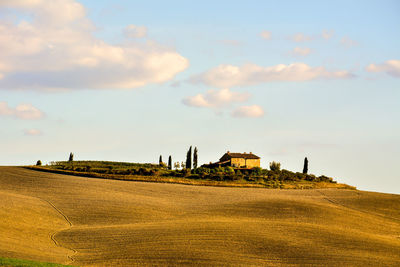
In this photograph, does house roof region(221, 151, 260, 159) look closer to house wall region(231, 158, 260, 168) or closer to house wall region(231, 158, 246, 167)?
house wall region(231, 158, 260, 168)

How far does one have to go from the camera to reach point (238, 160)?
109 meters


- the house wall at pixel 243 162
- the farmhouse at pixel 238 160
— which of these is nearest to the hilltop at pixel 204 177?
the farmhouse at pixel 238 160

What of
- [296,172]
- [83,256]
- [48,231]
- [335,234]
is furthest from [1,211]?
[296,172]

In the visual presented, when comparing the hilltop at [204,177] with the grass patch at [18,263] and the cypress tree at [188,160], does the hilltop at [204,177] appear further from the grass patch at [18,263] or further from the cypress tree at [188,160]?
the grass patch at [18,263]

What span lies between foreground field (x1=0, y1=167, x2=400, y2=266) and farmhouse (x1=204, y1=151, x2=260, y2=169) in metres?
33.5

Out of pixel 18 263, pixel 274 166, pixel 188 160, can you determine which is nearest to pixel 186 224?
pixel 18 263

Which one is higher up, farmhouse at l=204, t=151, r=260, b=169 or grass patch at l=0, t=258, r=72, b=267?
farmhouse at l=204, t=151, r=260, b=169

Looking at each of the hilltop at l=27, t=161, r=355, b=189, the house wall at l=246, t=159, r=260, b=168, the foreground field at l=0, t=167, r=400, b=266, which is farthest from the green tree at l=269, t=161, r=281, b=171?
the foreground field at l=0, t=167, r=400, b=266

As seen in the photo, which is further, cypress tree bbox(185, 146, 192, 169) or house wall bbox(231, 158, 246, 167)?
house wall bbox(231, 158, 246, 167)

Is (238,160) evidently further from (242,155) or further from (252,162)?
(252,162)

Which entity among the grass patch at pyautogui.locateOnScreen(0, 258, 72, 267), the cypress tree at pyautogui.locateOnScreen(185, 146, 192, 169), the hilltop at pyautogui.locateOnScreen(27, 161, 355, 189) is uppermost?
the cypress tree at pyautogui.locateOnScreen(185, 146, 192, 169)

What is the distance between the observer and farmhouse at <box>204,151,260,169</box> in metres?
108

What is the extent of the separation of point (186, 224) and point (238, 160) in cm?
6419

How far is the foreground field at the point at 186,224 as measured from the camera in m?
36.1
